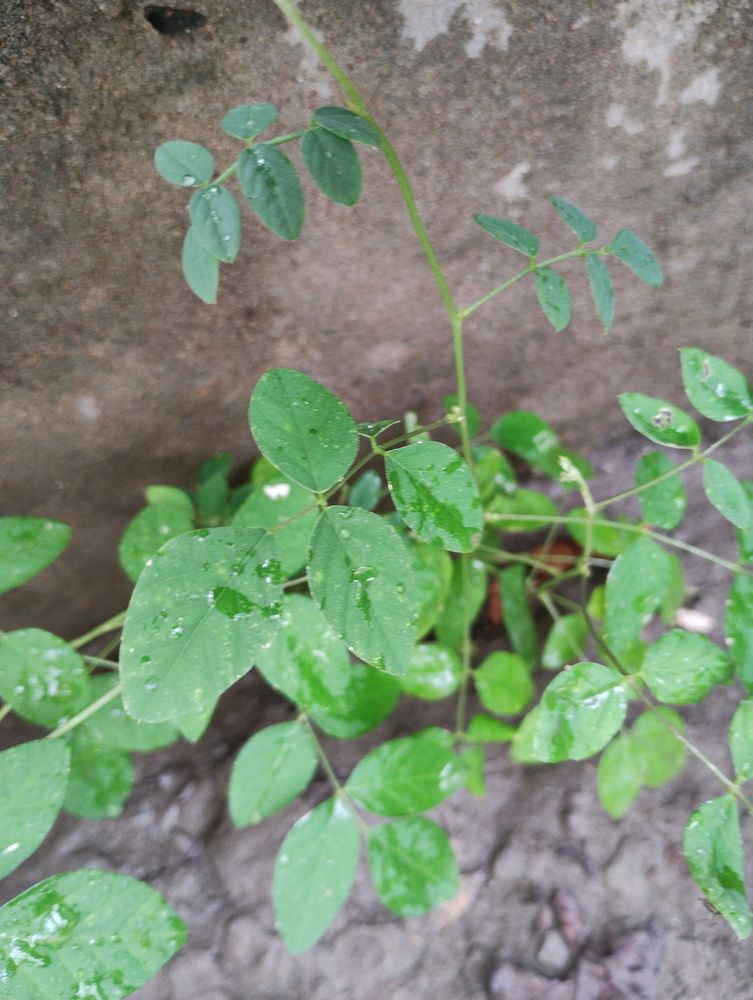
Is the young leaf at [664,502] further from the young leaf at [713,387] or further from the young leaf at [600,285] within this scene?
the young leaf at [600,285]

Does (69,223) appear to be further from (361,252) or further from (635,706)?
(635,706)

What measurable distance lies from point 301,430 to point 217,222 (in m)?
0.24

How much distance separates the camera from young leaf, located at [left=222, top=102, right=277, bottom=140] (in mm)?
802

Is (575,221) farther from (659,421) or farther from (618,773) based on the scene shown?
(618,773)

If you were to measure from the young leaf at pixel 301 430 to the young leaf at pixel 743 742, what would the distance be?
570mm

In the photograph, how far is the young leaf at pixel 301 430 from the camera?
2.57 ft

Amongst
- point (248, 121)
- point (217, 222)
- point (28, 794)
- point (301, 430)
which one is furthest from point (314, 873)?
point (248, 121)

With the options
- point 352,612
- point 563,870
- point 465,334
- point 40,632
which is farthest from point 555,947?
point 465,334

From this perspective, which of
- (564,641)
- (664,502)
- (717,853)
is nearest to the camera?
(717,853)

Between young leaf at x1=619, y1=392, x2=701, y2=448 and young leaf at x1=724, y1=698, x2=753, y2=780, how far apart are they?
353mm

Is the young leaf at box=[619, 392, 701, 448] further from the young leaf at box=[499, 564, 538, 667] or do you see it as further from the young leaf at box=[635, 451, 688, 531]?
the young leaf at box=[499, 564, 538, 667]

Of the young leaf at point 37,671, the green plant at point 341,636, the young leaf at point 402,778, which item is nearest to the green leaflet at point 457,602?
the green plant at point 341,636

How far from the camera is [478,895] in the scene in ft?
4.07

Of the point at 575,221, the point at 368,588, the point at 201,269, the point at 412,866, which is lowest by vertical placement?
the point at 412,866
